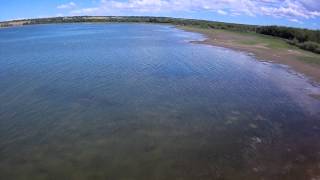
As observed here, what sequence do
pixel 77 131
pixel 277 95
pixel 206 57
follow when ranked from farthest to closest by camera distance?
pixel 206 57 < pixel 277 95 < pixel 77 131

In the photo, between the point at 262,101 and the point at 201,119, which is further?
the point at 262,101

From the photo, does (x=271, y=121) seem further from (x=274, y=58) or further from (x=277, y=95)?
(x=274, y=58)

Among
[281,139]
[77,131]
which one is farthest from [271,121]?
[77,131]

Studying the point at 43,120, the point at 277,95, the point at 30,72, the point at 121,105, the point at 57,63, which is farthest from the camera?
the point at 57,63

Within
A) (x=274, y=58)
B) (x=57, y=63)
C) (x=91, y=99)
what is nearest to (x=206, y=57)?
(x=274, y=58)

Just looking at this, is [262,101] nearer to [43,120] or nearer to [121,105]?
[121,105]

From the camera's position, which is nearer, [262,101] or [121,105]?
[121,105]

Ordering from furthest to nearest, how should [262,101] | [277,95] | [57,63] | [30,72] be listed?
[57,63]
[30,72]
[277,95]
[262,101]
